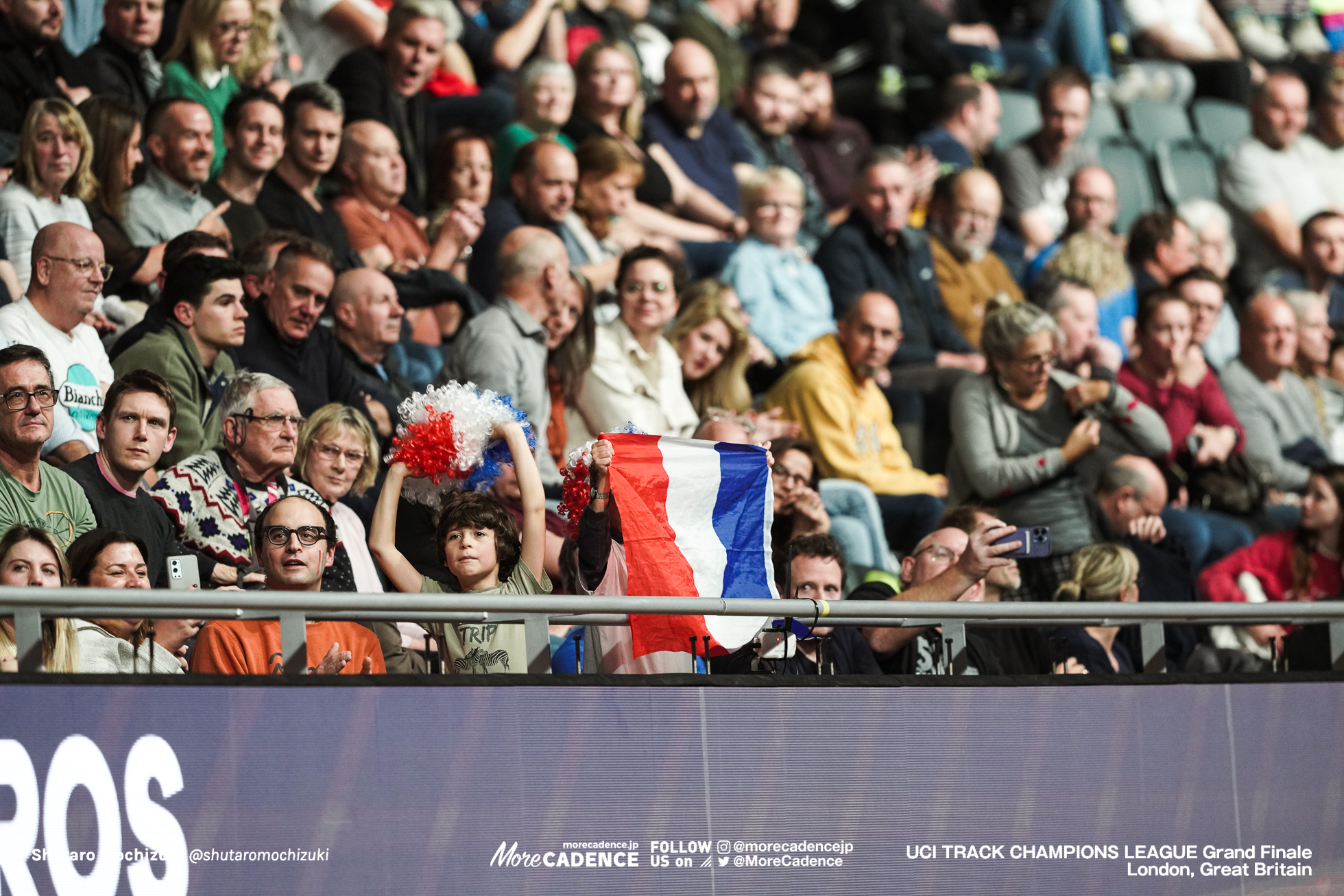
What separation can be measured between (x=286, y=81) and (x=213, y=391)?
2.39 m

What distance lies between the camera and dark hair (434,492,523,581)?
5676mm

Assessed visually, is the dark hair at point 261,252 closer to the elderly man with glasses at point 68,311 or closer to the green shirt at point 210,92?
the green shirt at point 210,92

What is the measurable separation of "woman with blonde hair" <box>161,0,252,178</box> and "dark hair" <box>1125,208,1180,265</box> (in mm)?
5222

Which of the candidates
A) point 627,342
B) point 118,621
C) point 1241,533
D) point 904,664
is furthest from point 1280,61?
point 118,621

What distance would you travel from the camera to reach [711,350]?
8344 millimetres

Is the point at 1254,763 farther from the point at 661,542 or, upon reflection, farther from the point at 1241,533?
the point at 1241,533

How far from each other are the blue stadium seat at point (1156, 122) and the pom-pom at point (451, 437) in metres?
7.42

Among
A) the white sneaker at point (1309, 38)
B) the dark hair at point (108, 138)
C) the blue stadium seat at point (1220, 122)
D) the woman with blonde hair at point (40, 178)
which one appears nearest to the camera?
the woman with blonde hair at point (40, 178)

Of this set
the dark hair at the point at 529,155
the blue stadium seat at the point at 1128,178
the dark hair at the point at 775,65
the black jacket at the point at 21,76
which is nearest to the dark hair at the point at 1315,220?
the blue stadium seat at the point at 1128,178

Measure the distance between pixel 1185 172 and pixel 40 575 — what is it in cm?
885

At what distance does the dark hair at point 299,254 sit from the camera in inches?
275

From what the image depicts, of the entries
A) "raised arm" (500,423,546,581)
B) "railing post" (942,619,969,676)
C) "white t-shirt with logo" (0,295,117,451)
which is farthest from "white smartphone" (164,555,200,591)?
"railing post" (942,619,969,676)

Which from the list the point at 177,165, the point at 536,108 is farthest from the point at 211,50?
the point at 536,108

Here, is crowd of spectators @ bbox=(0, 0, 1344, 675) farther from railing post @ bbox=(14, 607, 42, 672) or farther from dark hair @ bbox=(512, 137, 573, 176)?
railing post @ bbox=(14, 607, 42, 672)
